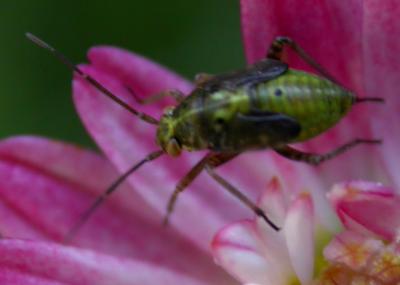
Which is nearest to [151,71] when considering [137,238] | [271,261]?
[137,238]

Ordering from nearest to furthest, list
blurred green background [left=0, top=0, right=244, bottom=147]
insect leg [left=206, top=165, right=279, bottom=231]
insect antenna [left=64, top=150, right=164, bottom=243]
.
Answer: insect leg [left=206, top=165, right=279, bottom=231], insect antenna [left=64, top=150, right=164, bottom=243], blurred green background [left=0, top=0, right=244, bottom=147]

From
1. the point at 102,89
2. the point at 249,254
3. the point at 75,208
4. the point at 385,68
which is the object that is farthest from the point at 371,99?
the point at 75,208

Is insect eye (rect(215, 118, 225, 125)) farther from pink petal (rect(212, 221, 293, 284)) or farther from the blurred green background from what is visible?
the blurred green background

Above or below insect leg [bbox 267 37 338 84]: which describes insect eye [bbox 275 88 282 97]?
below

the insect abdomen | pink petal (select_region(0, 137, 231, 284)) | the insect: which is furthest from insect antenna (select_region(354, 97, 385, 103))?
pink petal (select_region(0, 137, 231, 284))

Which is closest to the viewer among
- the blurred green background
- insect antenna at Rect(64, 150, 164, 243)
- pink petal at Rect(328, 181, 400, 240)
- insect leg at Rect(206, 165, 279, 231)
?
pink petal at Rect(328, 181, 400, 240)

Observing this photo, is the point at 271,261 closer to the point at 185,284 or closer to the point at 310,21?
the point at 185,284

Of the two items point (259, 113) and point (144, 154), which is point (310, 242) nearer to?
point (259, 113)
